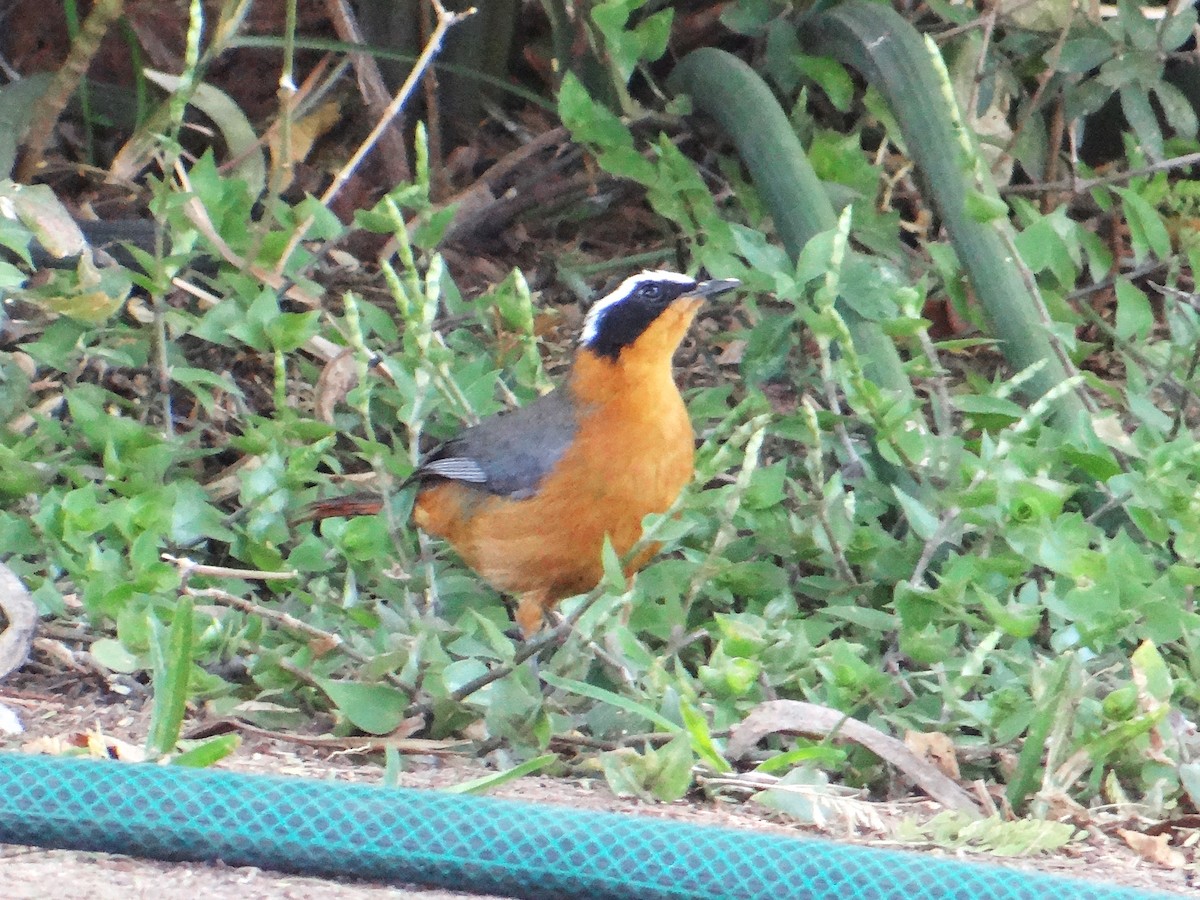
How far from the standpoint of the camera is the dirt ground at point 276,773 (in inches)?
95.0

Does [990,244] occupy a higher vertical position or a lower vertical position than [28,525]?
higher

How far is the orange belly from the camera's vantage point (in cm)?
410

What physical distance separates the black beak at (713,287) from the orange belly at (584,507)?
0.96ft

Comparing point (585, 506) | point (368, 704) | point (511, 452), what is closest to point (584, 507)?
point (585, 506)

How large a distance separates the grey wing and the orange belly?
0.03m

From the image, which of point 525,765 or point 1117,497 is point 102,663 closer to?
point 525,765

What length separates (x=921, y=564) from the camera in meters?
3.68

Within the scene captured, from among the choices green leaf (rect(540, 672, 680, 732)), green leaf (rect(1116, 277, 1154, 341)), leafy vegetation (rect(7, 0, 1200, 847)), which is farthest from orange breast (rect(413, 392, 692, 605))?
green leaf (rect(1116, 277, 1154, 341))

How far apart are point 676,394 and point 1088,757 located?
167 centimetres

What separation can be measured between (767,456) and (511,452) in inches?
36.7

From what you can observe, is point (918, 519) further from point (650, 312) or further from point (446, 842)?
point (446, 842)

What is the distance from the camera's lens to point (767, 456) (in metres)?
4.82

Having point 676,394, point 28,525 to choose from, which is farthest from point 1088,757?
point 28,525

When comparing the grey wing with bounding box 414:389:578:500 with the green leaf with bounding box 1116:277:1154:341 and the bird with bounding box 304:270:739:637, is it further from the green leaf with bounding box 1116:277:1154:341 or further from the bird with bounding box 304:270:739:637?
the green leaf with bounding box 1116:277:1154:341
